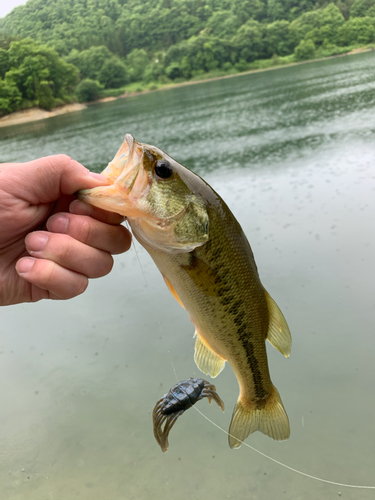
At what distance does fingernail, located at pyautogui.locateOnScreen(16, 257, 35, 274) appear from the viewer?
1761mm

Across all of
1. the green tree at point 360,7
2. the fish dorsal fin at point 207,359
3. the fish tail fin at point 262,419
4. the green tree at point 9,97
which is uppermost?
the fish dorsal fin at point 207,359

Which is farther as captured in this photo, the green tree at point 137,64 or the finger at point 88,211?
the green tree at point 137,64

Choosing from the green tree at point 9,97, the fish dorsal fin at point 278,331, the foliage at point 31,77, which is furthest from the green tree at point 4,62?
the fish dorsal fin at point 278,331

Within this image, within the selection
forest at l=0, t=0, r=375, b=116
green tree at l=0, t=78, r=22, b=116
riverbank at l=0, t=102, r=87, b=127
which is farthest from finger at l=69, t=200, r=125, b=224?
forest at l=0, t=0, r=375, b=116

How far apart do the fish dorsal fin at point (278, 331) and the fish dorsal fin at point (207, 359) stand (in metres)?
0.31

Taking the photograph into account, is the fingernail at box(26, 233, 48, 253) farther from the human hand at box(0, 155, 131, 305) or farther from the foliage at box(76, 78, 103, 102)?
the foliage at box(76, 78, 103, 102)

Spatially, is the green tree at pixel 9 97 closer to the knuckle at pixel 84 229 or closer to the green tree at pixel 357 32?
the knuckle at pixel 84 229

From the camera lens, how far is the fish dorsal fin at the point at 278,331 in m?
1.90

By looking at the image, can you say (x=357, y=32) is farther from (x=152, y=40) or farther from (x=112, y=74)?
(x=112, y=74)

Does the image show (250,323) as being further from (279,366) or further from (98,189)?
(279,366)

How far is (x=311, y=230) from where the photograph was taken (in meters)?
9.94

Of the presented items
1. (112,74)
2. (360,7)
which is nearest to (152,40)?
(112,74)

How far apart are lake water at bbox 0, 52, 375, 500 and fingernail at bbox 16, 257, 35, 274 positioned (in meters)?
2.49

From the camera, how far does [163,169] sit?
1.60 m
